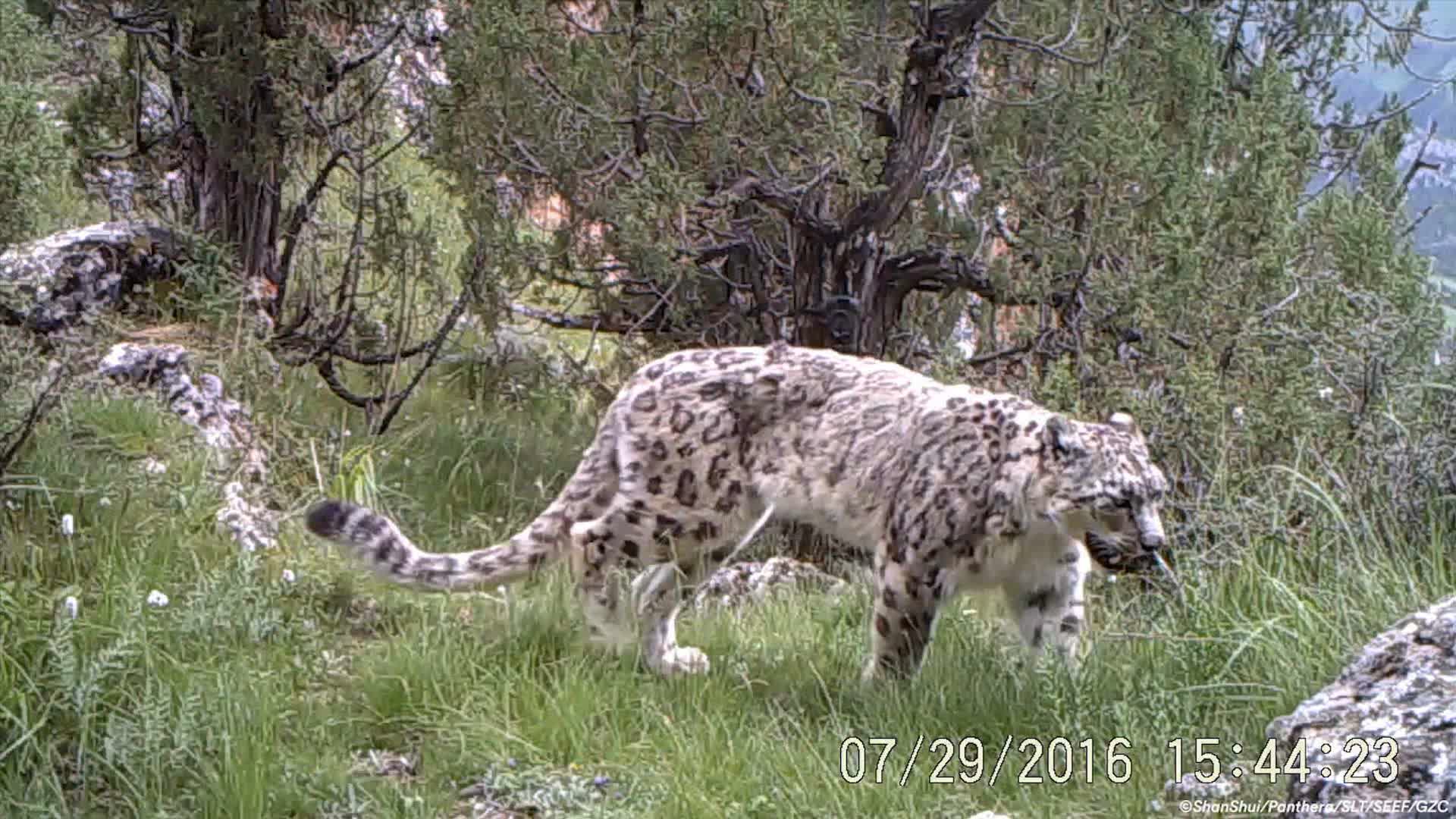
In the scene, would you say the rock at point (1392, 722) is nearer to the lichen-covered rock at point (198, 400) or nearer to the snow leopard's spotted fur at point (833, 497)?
the snow leopard's spotted fur at point (833, 497)

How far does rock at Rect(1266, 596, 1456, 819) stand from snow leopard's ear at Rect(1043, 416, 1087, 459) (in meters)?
1.29

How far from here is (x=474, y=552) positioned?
19.0 ft

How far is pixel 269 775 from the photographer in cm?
451

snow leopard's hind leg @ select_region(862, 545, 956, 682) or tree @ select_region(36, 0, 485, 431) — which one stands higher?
tree @ select_region(36, 0, 485, 431)

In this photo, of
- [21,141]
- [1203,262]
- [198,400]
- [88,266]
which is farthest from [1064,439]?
[88,266]

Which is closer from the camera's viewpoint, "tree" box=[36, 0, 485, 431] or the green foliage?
the green foliage

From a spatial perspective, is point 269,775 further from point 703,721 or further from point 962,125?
point 962,125

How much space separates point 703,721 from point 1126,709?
1.20m

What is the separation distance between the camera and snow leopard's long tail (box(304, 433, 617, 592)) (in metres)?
5.29

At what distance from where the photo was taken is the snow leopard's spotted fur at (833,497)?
521cm

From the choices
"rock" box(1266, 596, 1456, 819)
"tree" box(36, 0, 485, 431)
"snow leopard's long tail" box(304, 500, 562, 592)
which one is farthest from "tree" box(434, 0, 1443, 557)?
"rock" box(1266, 596, 1456, 819)

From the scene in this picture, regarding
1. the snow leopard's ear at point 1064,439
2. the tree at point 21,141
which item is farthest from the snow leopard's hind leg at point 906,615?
the tree at point 21,141
